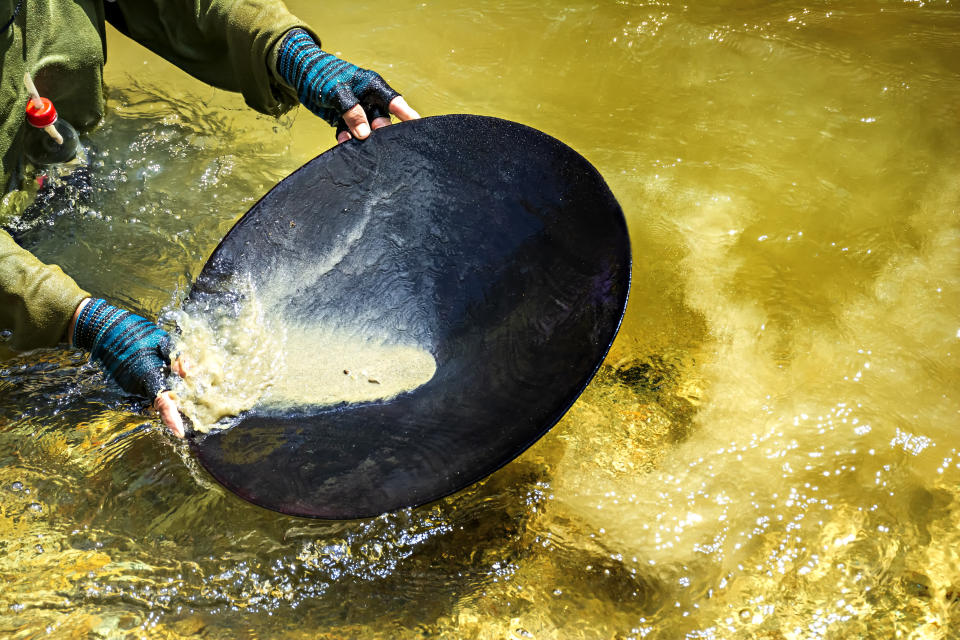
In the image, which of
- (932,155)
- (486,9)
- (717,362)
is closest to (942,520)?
(717,362)

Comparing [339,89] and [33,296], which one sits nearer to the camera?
[33,296]

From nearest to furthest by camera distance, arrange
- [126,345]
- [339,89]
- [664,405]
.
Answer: [126,345]
[339,89]
[664,405]

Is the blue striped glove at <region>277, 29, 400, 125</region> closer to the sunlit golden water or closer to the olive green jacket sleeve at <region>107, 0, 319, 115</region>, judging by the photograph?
the olive green jacket sleeve at <region>107, 0, 319, 115</region>

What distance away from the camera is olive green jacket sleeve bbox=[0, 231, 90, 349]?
1.45 metres

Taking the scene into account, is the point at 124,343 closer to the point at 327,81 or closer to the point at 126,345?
the point at 126,345

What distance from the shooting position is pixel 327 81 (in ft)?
5.28

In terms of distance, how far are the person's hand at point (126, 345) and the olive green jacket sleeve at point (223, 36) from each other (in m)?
0.68

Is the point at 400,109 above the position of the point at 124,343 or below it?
above

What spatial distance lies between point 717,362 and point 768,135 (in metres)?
0.88

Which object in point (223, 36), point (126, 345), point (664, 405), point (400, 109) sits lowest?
point (664, 405)

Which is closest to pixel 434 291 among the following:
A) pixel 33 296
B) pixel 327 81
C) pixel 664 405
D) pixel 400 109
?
pixel 400 109

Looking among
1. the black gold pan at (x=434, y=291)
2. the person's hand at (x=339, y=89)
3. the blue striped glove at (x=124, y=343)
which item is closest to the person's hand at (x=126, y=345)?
the blue striped glove at (x=124, y=343)

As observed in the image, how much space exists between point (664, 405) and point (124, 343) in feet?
3.99

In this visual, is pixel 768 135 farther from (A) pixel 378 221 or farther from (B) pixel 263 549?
(B) pixel 263 549
